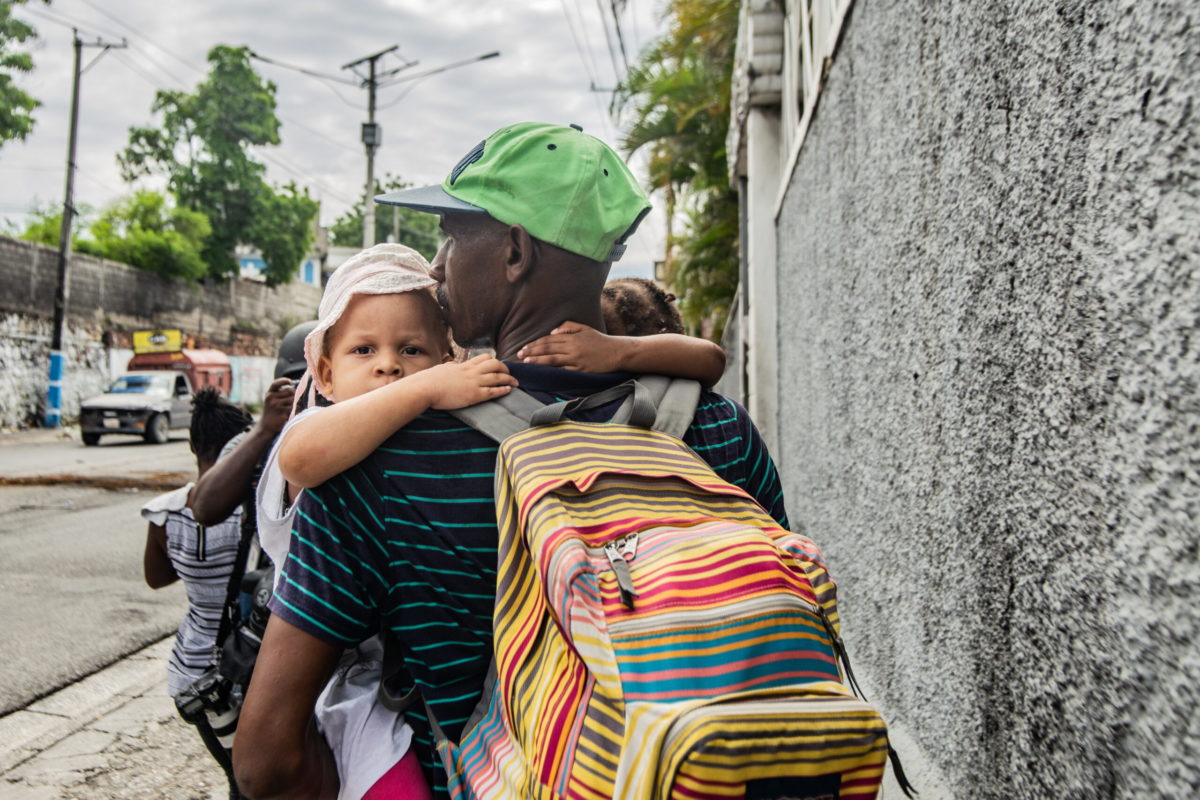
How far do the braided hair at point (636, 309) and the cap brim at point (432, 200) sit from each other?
4.13ft

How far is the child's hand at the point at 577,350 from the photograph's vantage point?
1.42 m

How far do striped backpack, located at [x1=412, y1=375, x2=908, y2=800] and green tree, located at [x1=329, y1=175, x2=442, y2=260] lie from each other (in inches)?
2152

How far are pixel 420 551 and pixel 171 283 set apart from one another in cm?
3006

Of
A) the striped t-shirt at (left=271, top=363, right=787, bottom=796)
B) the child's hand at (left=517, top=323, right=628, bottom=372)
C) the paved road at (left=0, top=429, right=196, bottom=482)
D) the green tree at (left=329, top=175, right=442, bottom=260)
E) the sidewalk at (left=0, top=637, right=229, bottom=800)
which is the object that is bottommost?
the sidewalk at (left=0, top=637, right=229, bottom=800)

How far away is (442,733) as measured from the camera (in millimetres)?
1311

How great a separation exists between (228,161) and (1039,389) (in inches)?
1481

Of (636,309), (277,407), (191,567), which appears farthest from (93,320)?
(636,309)

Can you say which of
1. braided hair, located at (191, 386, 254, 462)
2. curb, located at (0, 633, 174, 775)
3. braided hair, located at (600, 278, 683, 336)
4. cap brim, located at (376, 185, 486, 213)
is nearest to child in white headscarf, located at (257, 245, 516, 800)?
cap brim, located at (376, 185, 486, 213)

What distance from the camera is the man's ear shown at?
143cm

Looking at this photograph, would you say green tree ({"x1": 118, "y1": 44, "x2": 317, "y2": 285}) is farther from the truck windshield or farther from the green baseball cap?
the green baseball cap

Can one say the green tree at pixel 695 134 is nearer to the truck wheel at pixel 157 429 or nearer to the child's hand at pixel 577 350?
the child's hand at pixel 577 350

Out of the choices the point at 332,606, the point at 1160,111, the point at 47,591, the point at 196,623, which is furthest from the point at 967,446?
the point at 47,591

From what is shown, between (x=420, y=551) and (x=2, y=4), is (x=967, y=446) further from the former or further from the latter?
(x=2, y=4)

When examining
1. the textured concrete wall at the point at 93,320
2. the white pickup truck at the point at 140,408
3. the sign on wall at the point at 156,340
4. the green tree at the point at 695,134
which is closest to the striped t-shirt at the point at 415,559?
the green tree at the point at 695,134
